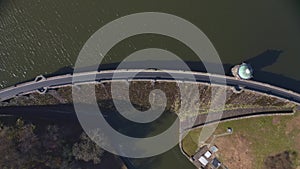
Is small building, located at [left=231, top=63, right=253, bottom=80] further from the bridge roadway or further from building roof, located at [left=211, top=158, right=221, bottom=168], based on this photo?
building roof, located at [left=211, top=158, right=221, bottom=168]

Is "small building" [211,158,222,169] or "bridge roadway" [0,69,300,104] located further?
"small building" [211,158,222,169]

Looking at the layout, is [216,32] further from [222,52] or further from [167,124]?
[167,124]

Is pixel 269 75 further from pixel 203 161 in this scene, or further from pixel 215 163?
pixel 203 161

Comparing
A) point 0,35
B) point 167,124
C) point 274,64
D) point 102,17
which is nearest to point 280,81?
point 274,64

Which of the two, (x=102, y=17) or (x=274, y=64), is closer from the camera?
(x=274, y=64)

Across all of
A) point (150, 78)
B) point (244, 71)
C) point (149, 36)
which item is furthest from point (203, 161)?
point (149, 36)

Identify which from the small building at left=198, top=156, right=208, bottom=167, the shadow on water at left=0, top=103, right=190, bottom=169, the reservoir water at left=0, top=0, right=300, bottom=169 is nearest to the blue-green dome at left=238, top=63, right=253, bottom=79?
the reservoir water at left=0, top=0, right=300, bottom=169

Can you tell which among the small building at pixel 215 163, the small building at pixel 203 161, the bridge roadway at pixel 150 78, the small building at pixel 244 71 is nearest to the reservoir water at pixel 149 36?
the small building at pixel 203 161
